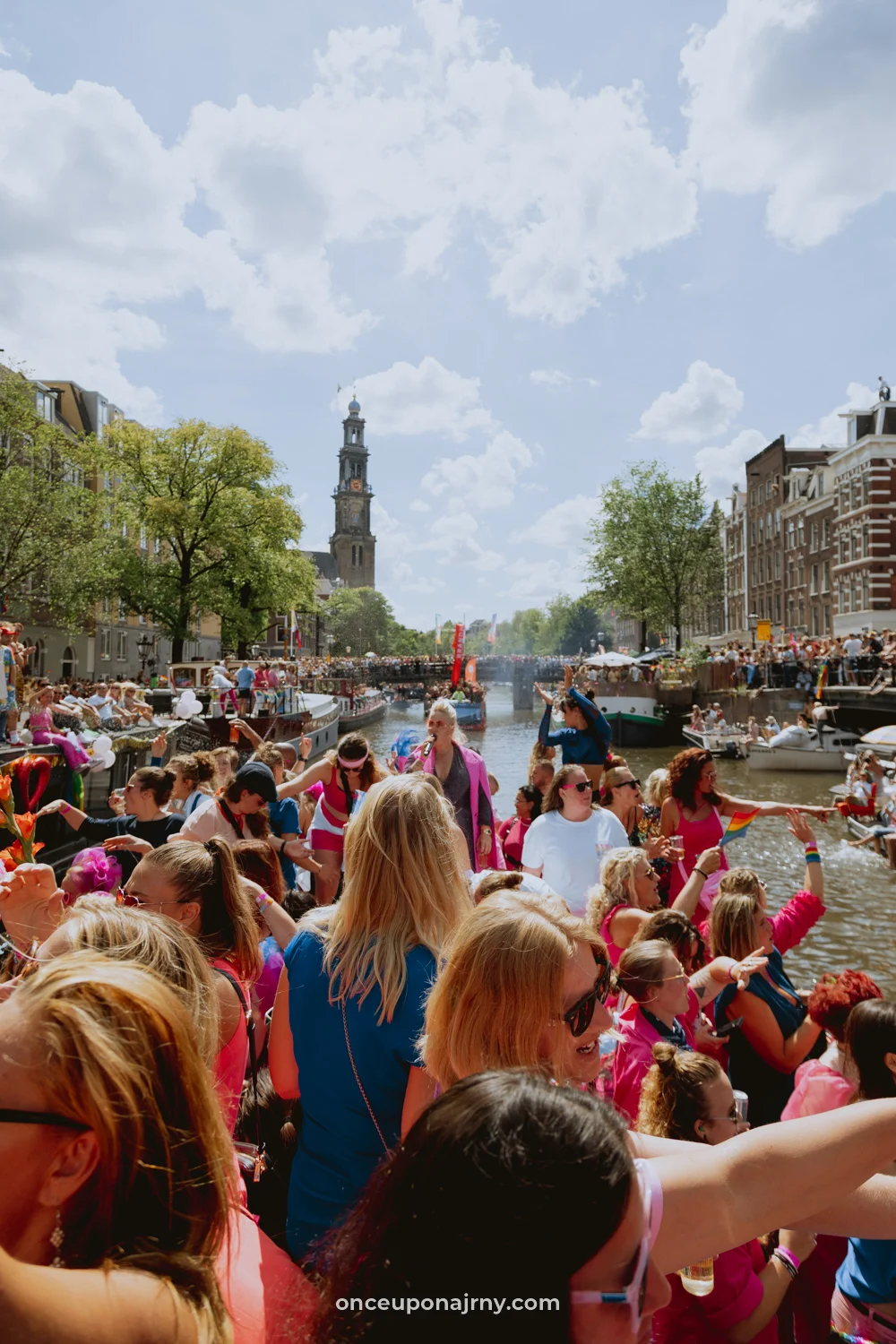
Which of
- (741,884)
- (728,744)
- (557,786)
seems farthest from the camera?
(728,744)

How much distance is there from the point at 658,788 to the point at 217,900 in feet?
13.4

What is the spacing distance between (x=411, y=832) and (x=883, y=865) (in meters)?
12.5

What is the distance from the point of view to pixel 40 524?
26984mm

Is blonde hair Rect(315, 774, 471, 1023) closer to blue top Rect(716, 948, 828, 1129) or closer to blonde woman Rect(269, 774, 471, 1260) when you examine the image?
blonde woman Rect(269, 774, 471, 1260)

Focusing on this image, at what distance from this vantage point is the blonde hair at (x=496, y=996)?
1.82 metres

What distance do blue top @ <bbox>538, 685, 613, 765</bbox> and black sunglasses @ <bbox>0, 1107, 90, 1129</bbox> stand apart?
533 cm

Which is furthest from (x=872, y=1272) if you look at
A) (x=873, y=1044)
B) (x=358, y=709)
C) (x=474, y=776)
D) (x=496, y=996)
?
(x=358, y=709)

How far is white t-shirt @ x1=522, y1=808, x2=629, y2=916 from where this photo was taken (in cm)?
459

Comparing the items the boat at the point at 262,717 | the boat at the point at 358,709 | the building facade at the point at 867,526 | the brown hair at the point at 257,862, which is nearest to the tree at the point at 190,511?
the boat at the point at 262,717

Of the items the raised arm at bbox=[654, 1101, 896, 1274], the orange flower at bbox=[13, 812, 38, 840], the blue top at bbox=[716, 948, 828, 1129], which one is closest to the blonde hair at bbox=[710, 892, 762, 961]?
the blue top at bbox=[716, 948, 828, 1129]

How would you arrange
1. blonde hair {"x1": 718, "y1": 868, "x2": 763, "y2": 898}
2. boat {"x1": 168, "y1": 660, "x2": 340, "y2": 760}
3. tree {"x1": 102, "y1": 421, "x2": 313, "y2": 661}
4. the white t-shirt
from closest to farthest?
blonde hair {"x1": 718, "y1": 868, "x2": 763, "y2": 898} < the white t-shirt < boat {"x1": 168, "y1": 660, "x2": 340, "y2": 760} < tree {"x1": 102, "y1": 421, "x2": 313, "y2": 661}

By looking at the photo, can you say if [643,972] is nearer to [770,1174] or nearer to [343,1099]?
[343,1099]

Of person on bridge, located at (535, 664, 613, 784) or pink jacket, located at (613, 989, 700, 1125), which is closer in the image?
pink jacket, located at (613, 989, 700, 1125)

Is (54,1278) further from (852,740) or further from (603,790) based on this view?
(852,740)
